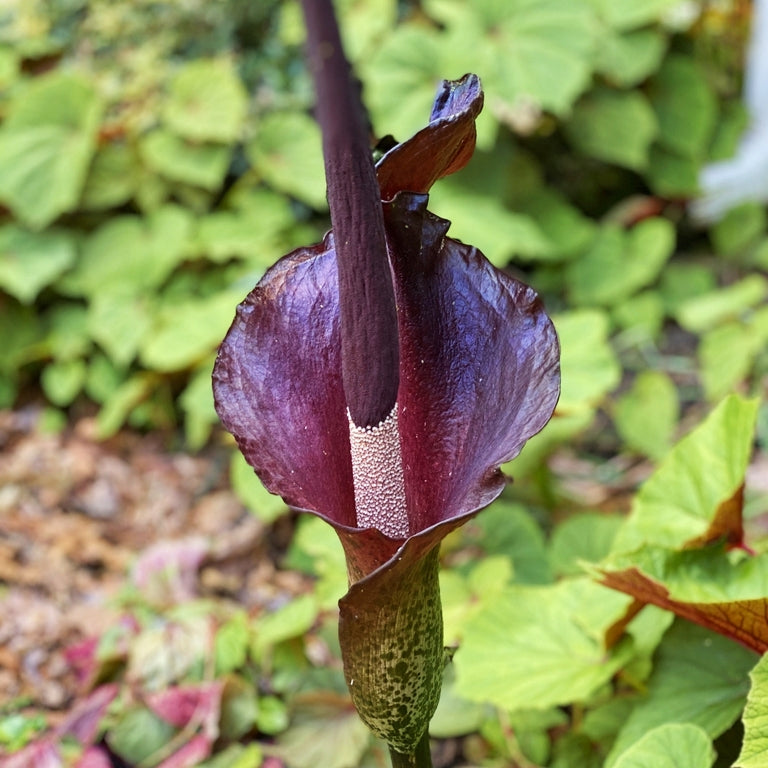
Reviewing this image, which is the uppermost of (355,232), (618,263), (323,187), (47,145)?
(355,232)

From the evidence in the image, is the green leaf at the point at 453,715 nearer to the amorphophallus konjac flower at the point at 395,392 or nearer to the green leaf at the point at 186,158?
the amorphophallus konjac flower at the point at 395,392

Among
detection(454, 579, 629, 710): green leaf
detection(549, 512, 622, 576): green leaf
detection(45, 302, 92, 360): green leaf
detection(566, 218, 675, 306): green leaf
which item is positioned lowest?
detection(566, 218, 675, 306): green leaf

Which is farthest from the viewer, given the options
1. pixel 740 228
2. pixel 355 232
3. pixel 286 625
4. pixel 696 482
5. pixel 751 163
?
pixel 751 163

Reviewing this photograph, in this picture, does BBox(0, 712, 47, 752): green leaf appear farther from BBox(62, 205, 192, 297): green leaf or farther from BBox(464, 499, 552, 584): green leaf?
BBox(62, 205, 192, 297): green leaf

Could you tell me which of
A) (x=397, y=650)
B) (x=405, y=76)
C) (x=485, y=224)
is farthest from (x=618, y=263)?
(x=397, y=650)

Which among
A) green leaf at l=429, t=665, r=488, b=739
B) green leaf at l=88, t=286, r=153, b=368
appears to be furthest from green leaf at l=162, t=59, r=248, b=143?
green leaf at l=429, t=665, r=488, b=739

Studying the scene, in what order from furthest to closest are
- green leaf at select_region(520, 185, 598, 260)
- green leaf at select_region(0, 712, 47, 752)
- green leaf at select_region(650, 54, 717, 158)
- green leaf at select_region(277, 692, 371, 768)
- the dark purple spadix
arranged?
1. green leaf at select_region(650, 54, 717, 158)
2. green leaf at select_region(520, 185, 598, 260)
3. green leaf at select_region(0, 712, 47, 752)
4. green leaf at select_region(277, 692, 371, 768)
5. the dark purple spadix

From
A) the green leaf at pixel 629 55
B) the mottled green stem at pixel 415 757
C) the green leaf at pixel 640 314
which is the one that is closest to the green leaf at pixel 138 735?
the mottled green stem at pixel 415 757

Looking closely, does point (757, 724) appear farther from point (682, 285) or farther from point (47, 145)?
point (47, 145)
